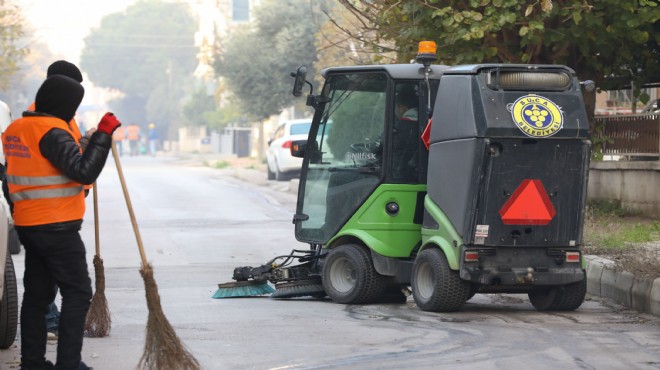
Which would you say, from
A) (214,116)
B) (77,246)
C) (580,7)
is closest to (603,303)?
(580,7)

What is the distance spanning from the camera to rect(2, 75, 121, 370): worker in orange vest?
672cm

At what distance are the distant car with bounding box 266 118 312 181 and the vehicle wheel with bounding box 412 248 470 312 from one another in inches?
834

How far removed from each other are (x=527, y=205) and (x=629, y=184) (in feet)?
26.6

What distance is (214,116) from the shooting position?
68.4 meters

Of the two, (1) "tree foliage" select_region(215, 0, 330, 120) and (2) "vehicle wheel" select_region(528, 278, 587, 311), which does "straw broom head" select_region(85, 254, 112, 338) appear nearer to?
(2) "vehicle wheel" select_region(528, 278, 587, 311)

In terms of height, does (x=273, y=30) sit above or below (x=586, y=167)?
above

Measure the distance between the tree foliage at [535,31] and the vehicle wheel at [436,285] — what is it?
12.8 feet

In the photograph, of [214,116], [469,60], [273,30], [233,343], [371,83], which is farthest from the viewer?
[214,116]

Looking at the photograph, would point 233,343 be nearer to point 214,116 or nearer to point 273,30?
point 273,30

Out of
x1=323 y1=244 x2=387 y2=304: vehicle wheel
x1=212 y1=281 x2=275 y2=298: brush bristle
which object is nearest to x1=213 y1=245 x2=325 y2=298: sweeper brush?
x1=212 y1=281 x2=275 y2=298: brush bristle

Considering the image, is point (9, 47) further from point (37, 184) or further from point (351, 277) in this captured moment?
point (37, 184)

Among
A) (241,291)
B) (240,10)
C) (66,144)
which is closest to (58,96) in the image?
(66,144)

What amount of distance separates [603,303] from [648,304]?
866 mm

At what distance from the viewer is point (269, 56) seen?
148ft
